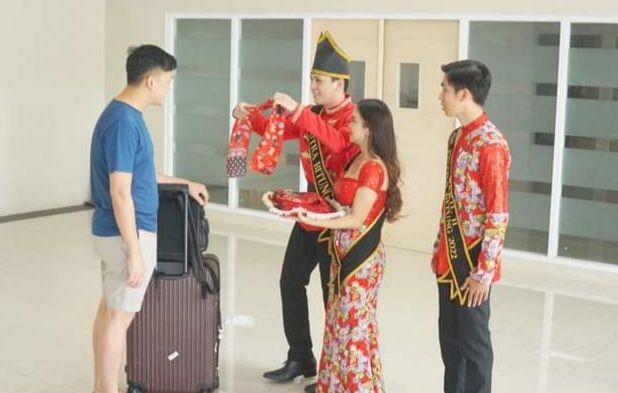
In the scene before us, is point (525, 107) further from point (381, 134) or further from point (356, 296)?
point (356, 296)

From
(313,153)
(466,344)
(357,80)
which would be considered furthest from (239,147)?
(357,80)

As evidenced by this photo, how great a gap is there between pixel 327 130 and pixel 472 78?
28.4 inches

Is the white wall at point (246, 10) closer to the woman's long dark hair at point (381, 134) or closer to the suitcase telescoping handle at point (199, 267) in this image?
the woman's long dark hair at point (381, 134)

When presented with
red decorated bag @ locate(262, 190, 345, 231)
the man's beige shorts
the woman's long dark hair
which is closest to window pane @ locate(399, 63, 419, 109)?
red decorated bag @ locate(262, 190, 345, 231)

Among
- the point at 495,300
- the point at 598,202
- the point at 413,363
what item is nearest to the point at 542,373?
the point at 413,363

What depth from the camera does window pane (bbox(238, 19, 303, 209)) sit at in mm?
8266

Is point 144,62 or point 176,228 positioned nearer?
point 144,62

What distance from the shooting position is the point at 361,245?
12.4ft

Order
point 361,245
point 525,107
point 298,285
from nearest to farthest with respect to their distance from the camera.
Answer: point 361,245
point 298,285
point 525,107

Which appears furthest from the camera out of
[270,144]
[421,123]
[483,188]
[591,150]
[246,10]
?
[246,10]

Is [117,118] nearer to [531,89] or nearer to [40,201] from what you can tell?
[531,89]

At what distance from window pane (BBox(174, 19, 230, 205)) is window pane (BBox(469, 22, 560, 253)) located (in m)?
2.69

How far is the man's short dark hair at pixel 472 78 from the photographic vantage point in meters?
3.37

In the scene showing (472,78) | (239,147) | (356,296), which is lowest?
(356,296)
